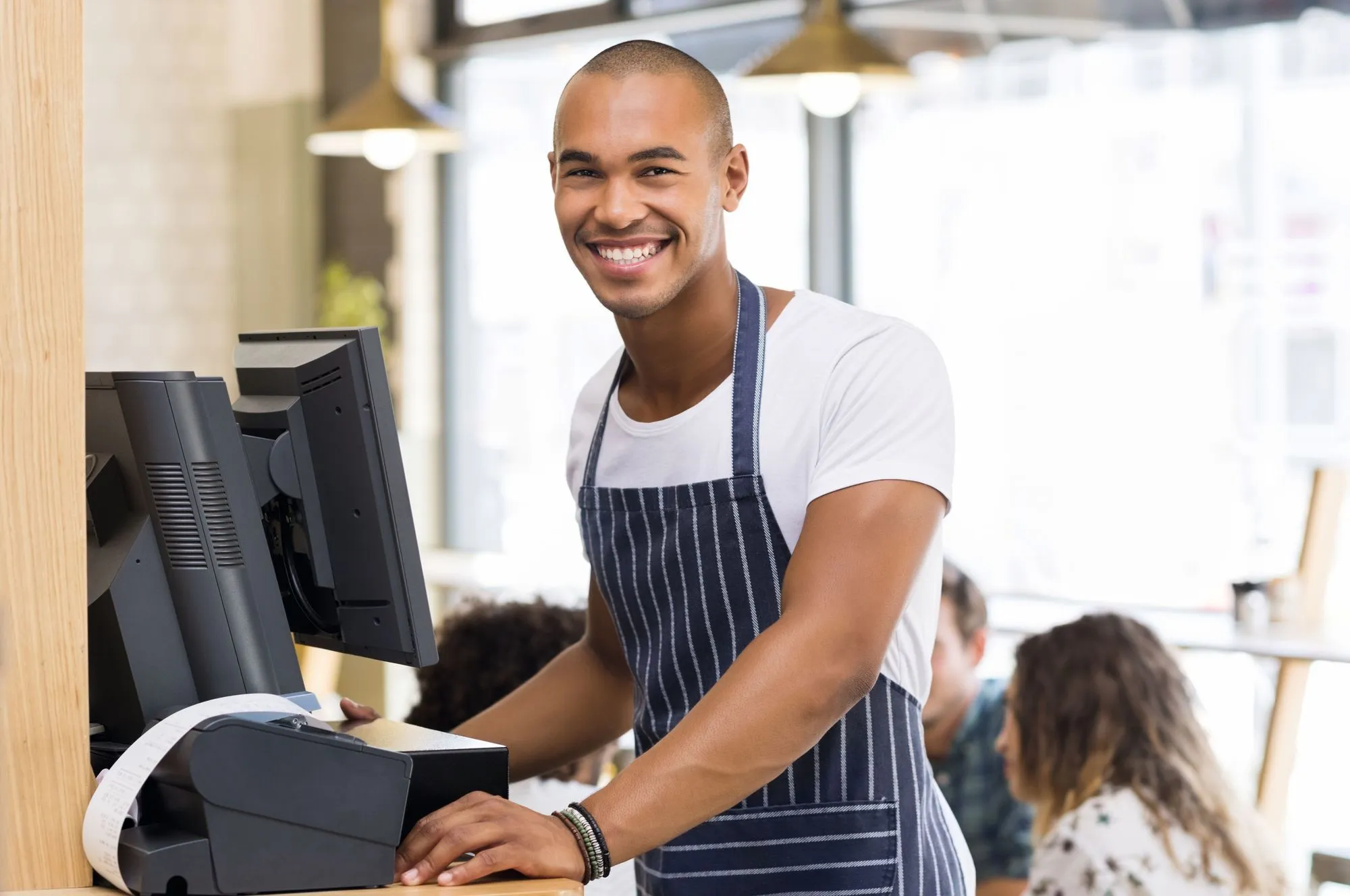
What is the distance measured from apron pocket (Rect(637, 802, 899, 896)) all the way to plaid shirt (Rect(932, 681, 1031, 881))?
1.42 metres

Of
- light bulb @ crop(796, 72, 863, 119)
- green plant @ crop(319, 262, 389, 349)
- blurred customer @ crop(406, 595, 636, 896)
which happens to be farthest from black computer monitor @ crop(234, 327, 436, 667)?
green plant @ crop(319, 262, 389, 349)

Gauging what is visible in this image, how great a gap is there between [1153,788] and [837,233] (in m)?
2.74

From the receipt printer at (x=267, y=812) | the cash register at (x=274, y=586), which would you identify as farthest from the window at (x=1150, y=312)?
the receipt printer at (x=267, y=812)

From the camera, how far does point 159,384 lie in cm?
118

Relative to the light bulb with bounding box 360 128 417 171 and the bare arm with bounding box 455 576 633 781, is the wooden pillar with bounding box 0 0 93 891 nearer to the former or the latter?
the bare arm with bounding box 455 576 633 781

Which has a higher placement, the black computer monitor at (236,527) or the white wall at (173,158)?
the white wall at (173,158)

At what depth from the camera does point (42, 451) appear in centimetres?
110

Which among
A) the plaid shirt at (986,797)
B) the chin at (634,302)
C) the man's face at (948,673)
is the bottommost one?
the plaid shirt at (986,797)

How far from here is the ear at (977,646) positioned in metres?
2.95

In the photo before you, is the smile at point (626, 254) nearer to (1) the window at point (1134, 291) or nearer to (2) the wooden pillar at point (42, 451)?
(2) the wooden pillar at point (42, 451)

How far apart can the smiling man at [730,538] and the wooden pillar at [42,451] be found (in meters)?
0.36

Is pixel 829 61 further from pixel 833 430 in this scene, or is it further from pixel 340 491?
pixel 340 491

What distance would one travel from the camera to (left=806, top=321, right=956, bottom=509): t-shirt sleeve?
52.6 inches

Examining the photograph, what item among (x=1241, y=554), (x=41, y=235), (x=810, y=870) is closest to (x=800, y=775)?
(x=810, y=870)
